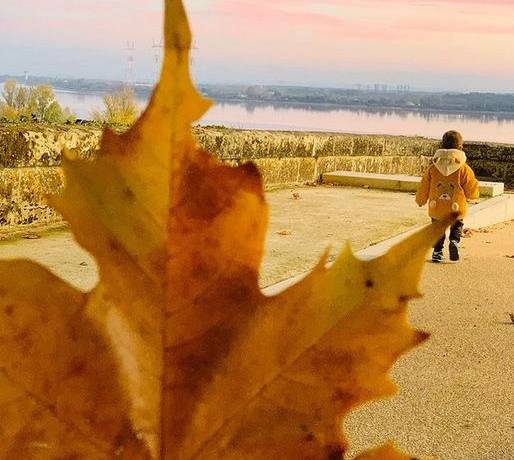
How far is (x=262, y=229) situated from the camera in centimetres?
40

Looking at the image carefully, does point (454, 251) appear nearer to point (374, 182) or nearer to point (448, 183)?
point (448, 183)

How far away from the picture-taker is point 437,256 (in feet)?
23.0

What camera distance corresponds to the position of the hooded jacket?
23.6 ft

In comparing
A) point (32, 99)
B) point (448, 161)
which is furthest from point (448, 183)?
point (32, 99)

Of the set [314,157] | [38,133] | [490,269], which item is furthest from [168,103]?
[314,157]

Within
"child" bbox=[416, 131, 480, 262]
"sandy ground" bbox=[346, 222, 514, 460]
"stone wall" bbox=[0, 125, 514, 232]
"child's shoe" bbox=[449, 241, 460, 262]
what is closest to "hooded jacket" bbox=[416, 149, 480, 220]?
"child" bbox=[416, 131, 480, 262]

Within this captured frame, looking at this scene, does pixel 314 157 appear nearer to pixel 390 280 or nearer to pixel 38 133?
pixel 38 133

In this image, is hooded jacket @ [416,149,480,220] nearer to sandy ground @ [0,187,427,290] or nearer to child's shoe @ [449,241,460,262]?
child's shoe @ [449,241,460,262]

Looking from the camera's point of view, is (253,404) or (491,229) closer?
(253,404)

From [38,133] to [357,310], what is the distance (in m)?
6.43

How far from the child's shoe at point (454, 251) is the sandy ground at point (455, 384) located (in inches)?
28.4

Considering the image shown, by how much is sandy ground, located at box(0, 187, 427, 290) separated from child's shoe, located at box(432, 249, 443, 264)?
471 mm

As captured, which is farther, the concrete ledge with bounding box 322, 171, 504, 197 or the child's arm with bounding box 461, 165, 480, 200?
the concrete ledge with bounding box 322, 171, 504, 197

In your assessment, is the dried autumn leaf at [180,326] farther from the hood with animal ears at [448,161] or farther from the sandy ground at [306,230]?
the hood with animal ears at [448,161]
